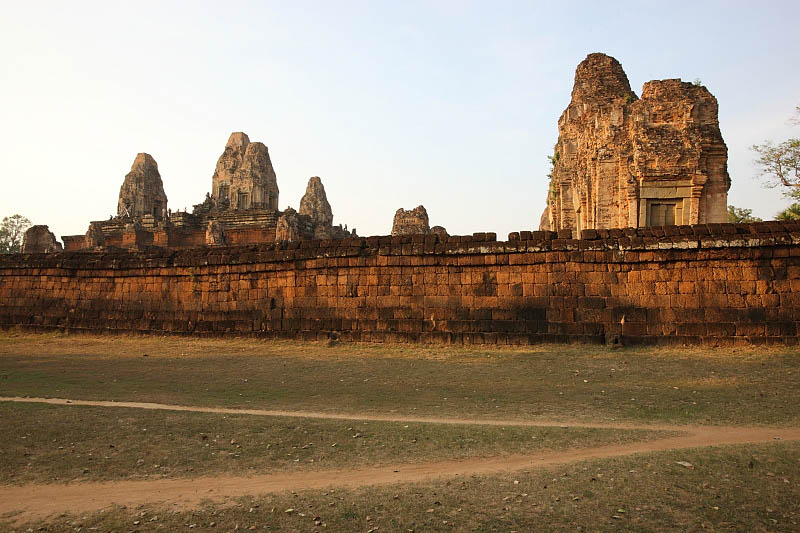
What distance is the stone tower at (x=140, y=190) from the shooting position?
145 feet

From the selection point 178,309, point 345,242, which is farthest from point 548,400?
point 178,309

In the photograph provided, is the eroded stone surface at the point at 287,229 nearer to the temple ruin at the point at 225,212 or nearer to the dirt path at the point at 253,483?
the temple ruin at the point at 225,212

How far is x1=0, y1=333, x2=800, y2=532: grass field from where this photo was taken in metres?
4.14

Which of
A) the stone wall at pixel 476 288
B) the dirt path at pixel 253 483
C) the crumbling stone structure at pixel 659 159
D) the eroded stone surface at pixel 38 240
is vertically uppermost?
the crumbling stone structure at pixel 659 159

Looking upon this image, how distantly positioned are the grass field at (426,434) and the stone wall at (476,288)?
0.69m

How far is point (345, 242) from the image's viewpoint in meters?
13.7

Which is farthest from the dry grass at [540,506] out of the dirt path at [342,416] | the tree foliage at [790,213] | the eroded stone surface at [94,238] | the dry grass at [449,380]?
the eroded stone surface at [94,238]

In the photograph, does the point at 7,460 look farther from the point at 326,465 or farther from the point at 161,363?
the point at 161,363

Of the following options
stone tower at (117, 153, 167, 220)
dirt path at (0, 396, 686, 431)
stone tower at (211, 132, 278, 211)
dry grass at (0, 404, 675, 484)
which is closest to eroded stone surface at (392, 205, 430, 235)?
dirt path at (0, 396, 686, 431)

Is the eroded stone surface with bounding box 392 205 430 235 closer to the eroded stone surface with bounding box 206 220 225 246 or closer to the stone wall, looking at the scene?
the stone wall

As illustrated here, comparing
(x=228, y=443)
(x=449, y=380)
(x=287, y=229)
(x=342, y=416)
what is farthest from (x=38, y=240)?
(x=228, y=443)

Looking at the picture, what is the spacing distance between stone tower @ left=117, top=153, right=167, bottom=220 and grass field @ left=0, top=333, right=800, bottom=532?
112 feet

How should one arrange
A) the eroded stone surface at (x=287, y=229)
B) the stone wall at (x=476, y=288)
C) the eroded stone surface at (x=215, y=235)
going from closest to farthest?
the stone wall at (x=476, y=288) → the eroded stone surface at (x=215, y=235) → the eroded stone surface at (x=287, y=229)

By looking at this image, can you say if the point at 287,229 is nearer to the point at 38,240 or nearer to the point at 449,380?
the point at 38,240
